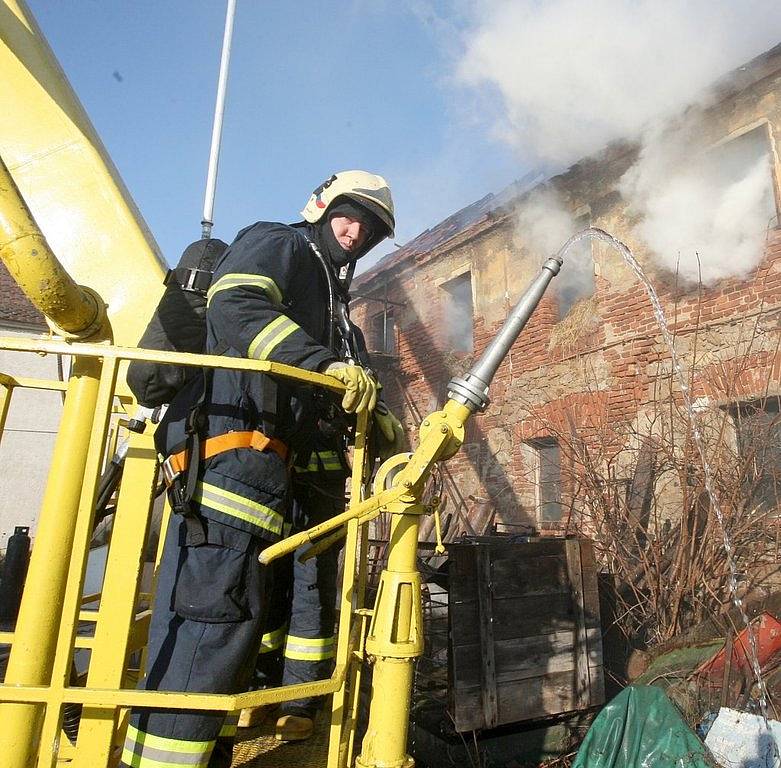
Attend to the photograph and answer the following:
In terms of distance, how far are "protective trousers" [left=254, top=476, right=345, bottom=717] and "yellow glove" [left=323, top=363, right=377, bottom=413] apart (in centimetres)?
70

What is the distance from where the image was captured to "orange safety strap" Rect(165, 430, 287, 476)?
74.8 inches

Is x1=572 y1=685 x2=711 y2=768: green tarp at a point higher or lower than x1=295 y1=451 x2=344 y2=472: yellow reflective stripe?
lower

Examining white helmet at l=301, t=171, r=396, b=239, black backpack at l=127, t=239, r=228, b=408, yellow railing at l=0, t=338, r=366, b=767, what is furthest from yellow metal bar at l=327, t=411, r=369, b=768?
white helmet at l=301, t=171, r=396, b=239

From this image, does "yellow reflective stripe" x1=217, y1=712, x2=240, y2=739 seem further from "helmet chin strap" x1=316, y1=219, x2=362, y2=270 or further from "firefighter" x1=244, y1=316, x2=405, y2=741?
"helmet chin strap" x1=316, y1=219, x2=362, y2=270

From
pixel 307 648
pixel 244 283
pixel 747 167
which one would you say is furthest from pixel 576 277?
pixel 244 283

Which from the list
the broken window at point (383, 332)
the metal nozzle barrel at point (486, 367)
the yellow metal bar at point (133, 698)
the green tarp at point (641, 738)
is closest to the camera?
the yellow metal bar at point (133, 698)

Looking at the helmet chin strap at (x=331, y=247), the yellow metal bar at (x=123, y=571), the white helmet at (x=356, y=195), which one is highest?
the white helmet at (x=356, y=195)

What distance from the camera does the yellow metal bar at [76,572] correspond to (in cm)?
144

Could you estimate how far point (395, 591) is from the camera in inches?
74.5

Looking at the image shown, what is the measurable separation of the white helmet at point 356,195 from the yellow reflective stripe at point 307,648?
71.0 inches

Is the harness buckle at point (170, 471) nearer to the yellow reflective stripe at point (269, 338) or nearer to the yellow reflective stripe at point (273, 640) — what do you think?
the yellow reflective stripe at point (269, 338)

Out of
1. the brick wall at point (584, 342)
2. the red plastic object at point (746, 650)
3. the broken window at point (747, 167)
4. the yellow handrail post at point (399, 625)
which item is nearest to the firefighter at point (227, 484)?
the yellow handrail post at point (399, 625)

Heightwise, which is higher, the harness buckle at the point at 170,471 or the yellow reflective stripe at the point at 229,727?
the harness buckle at the point at 170,471

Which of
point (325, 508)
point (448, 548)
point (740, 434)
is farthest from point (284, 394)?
point (740, 434)
